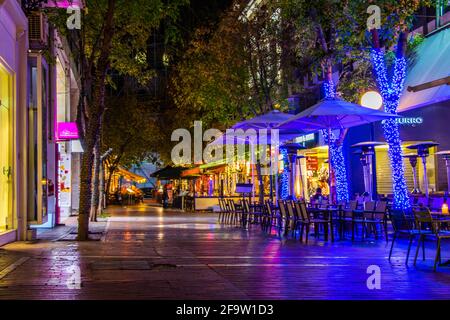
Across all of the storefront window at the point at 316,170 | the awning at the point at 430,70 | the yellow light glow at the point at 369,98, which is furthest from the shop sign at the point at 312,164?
the yellow light glow at the point at 369,98

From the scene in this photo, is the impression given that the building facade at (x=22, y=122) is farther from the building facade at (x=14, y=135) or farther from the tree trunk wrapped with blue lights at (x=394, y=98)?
the tree trunk wrapped with blue lights at (x=394, y=98)

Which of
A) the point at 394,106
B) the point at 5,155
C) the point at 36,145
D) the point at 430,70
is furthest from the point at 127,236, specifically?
the point at 430,70

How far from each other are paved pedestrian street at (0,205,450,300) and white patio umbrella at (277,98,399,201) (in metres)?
3.09

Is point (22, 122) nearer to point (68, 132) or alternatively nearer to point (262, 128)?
point (68, 132)

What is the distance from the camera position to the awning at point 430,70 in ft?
72.7

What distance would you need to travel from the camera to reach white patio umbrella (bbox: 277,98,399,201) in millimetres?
16969

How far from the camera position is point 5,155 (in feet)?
54.2

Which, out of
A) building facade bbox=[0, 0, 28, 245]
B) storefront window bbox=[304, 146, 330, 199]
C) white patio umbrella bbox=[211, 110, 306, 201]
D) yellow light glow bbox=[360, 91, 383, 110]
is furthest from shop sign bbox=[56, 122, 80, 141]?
storefront window bbox=[304, 146, 330, 199]

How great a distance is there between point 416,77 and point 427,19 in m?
3.04

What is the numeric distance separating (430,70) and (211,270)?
47.0ft

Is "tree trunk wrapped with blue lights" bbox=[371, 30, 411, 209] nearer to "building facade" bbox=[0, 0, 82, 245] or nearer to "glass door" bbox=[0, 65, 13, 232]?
"building facade" bbox=[0, 0, 82, 245]

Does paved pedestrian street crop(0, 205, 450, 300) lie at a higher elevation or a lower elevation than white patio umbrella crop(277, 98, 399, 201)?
lower
